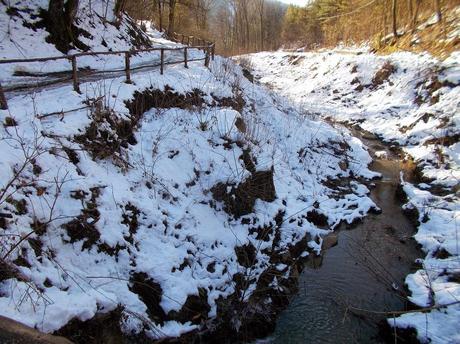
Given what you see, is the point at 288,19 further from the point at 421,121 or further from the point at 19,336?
the point at 19,336

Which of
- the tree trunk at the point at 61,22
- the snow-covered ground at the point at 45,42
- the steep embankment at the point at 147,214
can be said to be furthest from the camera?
the tree trunk at the point at 61,22

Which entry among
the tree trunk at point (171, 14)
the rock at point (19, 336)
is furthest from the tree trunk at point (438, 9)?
the rock at point (19, 336)

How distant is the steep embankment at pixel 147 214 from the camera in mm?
5016

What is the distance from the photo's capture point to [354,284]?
7238 millimetres

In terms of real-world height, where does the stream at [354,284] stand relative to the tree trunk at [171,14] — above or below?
below

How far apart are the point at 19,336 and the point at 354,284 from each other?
5881 mm

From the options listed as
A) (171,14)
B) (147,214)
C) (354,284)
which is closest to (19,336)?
(147,214)

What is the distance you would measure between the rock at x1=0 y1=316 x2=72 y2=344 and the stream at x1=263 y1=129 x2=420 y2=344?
3.89m

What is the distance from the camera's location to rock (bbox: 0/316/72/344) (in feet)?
9.12

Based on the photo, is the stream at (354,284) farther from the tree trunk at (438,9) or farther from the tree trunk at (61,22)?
the tree trunk at (438,9)

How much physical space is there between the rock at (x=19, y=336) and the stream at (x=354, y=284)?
3889 mm

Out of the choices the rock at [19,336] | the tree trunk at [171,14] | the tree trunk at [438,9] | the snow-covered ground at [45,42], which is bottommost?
the rock at [19,336]

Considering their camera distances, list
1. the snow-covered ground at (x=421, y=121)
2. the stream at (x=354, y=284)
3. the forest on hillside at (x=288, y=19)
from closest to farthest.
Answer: the stream at (x=354, y=284) → the snow-covered ground at (x=421, y=121) → the forest on hillside at (x=288, y=19)

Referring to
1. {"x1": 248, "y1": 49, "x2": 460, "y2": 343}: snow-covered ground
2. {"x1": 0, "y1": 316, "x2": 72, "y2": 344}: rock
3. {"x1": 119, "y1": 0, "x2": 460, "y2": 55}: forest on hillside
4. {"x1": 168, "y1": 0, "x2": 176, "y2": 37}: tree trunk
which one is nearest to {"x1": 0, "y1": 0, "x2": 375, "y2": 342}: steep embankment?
{"x1": 0, "y1": 316, "x2": 72, "y2": 344}: rock
